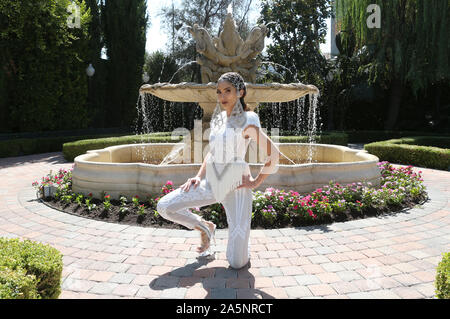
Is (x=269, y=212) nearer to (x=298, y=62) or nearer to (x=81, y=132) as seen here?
(x=81, y=132)

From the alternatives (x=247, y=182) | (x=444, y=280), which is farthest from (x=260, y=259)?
(x=444, y=280)

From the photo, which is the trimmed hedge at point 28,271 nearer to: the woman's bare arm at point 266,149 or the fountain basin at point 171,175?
the woman's bare arm at point 266,149

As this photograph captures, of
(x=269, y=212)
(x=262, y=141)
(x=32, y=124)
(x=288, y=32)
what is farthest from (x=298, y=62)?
(x=262, y=141)

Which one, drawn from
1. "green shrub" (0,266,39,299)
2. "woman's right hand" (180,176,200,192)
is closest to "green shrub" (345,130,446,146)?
"woman's right hand" (180,176,200,192)

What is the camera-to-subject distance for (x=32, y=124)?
48.1ft

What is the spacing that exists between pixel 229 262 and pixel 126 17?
65.3 ft

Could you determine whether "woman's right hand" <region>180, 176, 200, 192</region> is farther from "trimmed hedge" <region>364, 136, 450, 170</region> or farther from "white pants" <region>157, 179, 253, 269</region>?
"trimmed hedge" <region>364, 136, 450, 170</region>

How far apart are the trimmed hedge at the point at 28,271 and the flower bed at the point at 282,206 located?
2150 millimetres

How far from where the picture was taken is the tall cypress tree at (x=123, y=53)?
19109mm

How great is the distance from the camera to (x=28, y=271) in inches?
88.5

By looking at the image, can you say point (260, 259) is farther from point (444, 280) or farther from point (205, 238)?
point (444, 280)

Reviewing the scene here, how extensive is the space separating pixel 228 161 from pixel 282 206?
6.78 ft

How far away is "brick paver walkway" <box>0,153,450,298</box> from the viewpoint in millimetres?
2797

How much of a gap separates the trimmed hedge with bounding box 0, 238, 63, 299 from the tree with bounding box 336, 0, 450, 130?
16.2 metres
